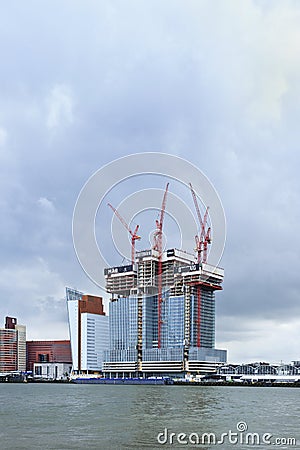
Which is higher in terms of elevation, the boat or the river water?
the river water

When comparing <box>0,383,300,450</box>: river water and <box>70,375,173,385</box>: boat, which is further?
<box>70,375,173,385</box>: boat

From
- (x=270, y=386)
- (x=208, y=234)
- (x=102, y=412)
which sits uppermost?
(x=208, y=234)

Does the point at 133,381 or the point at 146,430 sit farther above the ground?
the point at 146,430

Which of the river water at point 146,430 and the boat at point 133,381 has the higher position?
the river water at point 146,430

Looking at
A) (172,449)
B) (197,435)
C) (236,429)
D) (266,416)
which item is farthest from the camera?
(266,416)

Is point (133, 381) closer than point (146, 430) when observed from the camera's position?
No

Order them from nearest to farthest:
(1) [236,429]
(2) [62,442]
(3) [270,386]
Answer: (2) [62,442]
(1) [236,429]
(3) [270,386]

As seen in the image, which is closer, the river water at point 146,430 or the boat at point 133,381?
the river water at point 146,430

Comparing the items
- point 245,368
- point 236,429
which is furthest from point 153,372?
point 236,429

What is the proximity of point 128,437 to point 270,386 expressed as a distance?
152 metres

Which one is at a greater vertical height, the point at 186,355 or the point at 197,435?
the point at 197,435

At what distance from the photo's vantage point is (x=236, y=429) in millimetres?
41094

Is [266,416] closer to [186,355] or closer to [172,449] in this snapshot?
[172,449]

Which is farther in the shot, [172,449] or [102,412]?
[102,412]
